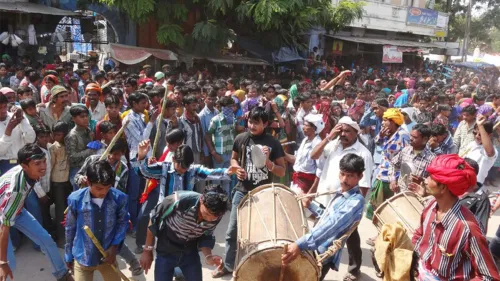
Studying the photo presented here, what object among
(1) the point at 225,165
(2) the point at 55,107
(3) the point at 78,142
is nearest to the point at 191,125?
(1) the point at 225,165

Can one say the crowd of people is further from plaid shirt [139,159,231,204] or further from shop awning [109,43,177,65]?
shop awning [109,43,177,65]

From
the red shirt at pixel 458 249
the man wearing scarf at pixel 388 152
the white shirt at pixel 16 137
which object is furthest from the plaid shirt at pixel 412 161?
the white shirt at pixel 16 137

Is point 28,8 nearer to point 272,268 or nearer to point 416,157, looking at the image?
point 416,157

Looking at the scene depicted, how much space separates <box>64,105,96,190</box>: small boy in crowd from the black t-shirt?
63.2 inches

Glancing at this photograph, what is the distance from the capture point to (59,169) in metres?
4.68

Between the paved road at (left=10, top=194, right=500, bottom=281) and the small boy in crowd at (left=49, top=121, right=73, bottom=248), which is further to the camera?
the small boy in crowd at (left=49, top=121, right=73, bottom=248)

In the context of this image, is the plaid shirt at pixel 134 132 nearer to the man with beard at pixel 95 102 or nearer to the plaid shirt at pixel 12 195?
the man with beard at pixel 95 102

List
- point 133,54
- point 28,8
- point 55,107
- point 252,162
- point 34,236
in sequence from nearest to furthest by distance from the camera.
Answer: point 34,236
point 252,162
point 55,107
point 28,8
point 133,54

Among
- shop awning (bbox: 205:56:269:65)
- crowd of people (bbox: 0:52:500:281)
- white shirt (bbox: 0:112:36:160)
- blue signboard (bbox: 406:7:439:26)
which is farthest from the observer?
blue signboard (bbox: 406:7:439:26)

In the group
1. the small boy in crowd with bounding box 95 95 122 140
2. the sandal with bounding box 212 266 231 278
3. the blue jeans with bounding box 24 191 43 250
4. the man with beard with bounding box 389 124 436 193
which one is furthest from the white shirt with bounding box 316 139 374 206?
the blue jeans with bounding box 24 191 43 250

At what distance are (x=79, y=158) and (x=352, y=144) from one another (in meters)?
2.87

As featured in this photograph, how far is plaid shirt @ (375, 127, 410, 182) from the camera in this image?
16.0ft

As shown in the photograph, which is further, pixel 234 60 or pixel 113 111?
pixel 234 60

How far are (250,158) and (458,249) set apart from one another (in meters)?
2.12
